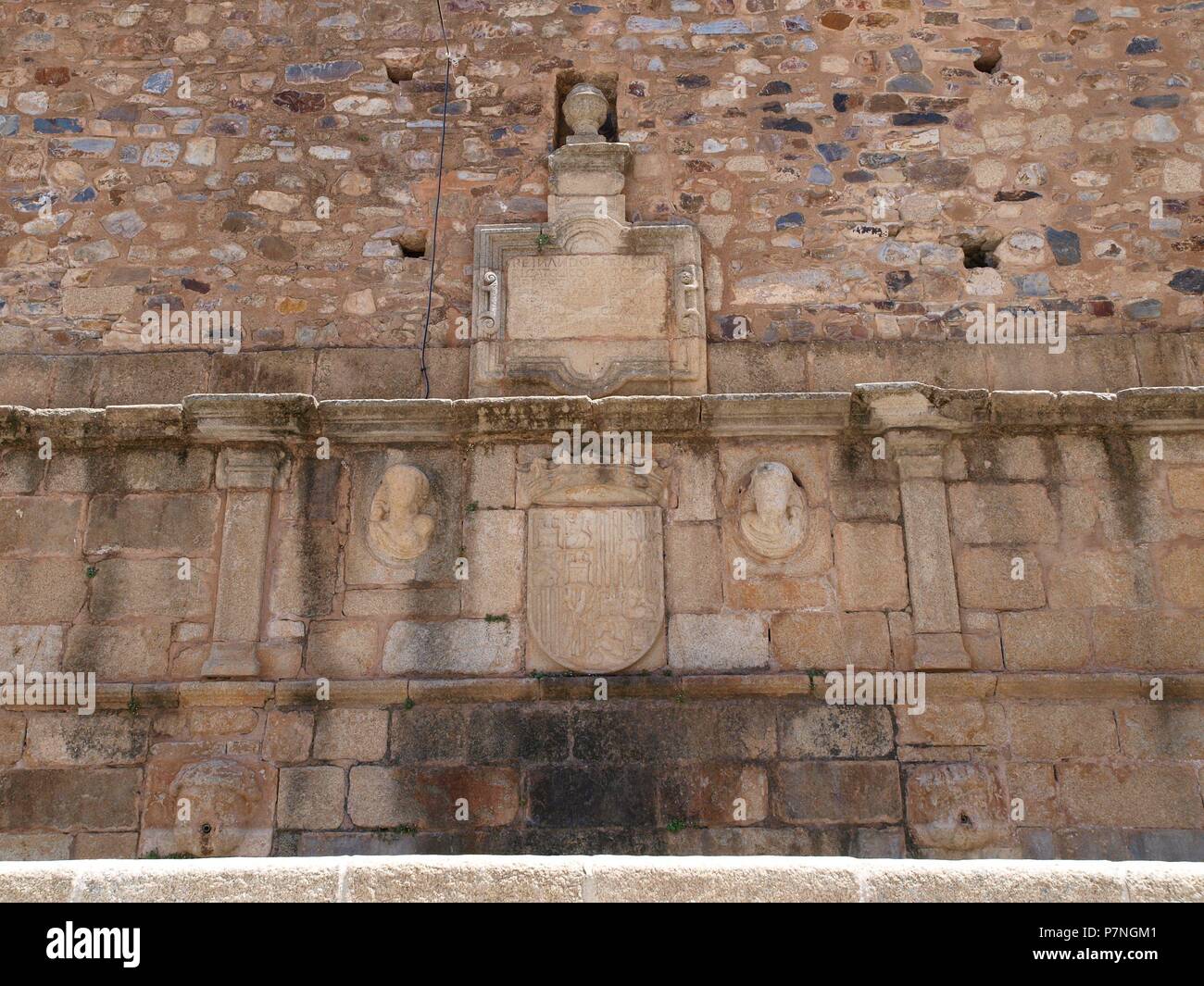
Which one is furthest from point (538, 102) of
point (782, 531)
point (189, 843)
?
point (189, 843)

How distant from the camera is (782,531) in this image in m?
4.67

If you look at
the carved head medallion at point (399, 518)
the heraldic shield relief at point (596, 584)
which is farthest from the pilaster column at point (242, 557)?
the heraldic shield relief at point (596, 584)

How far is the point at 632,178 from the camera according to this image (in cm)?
566

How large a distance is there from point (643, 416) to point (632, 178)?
1.55 metres

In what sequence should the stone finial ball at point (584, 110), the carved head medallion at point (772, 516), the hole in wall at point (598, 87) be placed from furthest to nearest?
the hole in wall at point (598, 87) → the stone finial ball at point (584, 110) → the carved head medallion at point (772, 516)

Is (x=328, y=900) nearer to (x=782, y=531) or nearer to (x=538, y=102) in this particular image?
(x=782, y=531)

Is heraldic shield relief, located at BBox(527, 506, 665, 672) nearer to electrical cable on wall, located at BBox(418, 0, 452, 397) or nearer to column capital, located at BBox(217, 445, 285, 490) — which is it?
electrical cable on wall, located at BBox(418, 0, 452, 397)

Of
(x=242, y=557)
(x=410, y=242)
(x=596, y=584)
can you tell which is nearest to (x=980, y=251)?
(x=596, y=584)

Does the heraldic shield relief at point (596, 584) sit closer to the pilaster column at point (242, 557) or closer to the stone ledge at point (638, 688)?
the stone ledge at point (638, 688)

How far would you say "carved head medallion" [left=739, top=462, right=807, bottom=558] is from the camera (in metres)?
4.65

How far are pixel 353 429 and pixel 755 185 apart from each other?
2.44 metres

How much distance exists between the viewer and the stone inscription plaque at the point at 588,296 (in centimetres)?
519

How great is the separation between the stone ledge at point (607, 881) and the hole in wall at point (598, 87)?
425 cm

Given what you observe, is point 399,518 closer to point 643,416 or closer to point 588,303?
point 643,416
